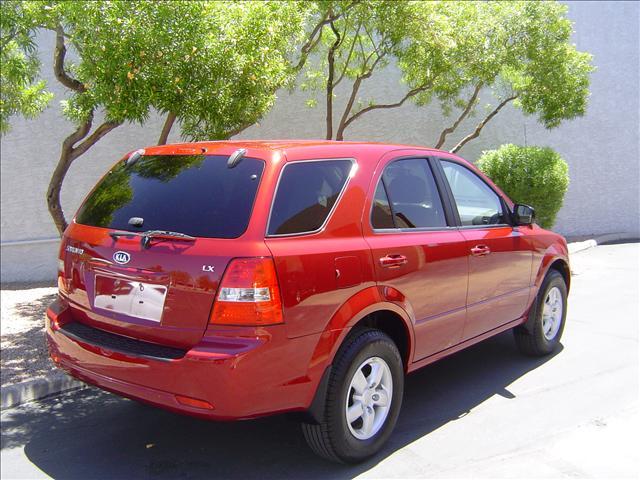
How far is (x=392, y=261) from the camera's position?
363 centimetres

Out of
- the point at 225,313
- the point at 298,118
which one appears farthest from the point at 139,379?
the point at 298,118

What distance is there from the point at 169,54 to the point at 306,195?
7.04 feet

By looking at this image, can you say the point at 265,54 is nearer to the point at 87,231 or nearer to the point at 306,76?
the point at 87,231

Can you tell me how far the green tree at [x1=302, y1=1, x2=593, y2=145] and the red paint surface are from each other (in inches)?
152

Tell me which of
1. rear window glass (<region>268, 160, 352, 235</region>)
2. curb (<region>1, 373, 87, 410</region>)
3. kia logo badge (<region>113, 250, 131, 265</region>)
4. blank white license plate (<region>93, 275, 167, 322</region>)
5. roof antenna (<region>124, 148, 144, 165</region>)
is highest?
roof antenna (<region>124, 148, 144, 165</region>)

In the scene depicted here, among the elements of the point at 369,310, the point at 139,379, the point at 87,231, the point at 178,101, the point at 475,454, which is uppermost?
the point at 178,101

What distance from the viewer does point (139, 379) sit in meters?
3.09

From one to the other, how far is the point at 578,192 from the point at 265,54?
34.4ft

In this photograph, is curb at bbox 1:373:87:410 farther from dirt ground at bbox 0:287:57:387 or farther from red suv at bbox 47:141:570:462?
red suv at bbox 47:141:570:462

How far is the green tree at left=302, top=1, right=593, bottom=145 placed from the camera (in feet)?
24.5

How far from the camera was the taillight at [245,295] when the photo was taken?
2.96m

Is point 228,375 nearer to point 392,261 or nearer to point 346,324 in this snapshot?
point 346,324

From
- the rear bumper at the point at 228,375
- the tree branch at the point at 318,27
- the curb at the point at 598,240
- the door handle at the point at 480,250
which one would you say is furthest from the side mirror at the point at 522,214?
the curb at the point at 598,240

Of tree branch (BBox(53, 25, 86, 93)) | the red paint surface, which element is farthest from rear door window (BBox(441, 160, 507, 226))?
tree branch (BBox(53, 25, 86, 93))
